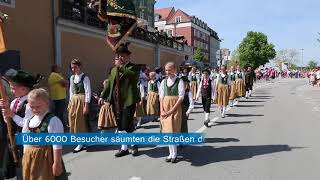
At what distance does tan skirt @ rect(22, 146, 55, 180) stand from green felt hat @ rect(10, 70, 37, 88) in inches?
34.2

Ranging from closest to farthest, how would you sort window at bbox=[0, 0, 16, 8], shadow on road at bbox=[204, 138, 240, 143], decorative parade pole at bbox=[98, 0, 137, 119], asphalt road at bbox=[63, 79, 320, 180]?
asphalt road at bbox=[63, 79, 320, 180] → decorative parade pole at bbox=[98, 0, 137, 119] → shadow on road at bbox=[204, 138, 240, 143] → window at bbox=[0, 0, 16, 8]

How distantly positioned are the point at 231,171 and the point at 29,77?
357 cm

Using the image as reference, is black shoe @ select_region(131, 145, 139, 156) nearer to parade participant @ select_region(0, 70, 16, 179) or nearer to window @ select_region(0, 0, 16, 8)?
parade participant @ select_region(0, 70, 16, 179)

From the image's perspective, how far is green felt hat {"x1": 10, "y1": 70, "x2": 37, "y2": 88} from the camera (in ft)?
17.3

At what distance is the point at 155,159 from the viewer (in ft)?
27.2

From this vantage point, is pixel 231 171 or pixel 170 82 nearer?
pixel 231 171

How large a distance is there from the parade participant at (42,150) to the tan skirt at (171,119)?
348 centimetres

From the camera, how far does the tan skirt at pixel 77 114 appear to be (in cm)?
915

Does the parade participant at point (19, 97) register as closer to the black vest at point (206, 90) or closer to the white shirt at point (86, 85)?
the white shirt at point (86, 85)

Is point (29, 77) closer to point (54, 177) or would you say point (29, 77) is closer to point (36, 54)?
point (54, 177)

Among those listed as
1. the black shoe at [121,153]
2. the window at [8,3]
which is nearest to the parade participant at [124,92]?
the black shoe at [121,153]

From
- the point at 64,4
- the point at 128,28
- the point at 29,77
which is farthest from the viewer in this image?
the point at 64,4

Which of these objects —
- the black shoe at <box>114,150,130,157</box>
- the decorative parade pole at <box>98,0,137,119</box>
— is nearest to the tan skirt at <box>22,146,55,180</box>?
the black shoe at <box>114,150,130,157</box>

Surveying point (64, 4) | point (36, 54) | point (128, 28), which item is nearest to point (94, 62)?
point (64, 4)
